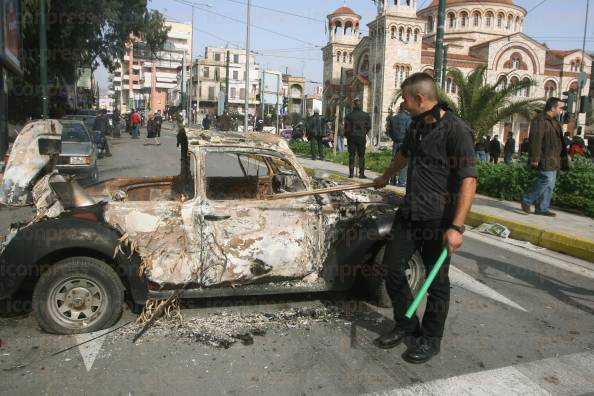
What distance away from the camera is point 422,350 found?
377 cm

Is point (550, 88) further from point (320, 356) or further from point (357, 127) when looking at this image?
point (320, 356)

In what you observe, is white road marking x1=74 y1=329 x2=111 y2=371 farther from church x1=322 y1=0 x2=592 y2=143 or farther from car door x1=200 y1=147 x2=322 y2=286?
church x1=322 y1=0 x2=592 y2=143

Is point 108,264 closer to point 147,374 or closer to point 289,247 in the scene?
point 147,374

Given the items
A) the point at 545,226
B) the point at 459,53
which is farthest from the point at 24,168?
the point at 459,53

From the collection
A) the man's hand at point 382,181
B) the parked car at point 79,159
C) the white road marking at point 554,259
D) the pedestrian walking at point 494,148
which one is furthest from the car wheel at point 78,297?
the pedestrian walking at point 494,148

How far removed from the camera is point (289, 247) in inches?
177

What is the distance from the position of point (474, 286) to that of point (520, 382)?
2.18 m

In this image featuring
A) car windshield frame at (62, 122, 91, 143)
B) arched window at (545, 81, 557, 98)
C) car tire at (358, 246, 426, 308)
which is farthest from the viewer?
arched window at (545, 81, 557, 98)

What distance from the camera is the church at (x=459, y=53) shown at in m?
64.1

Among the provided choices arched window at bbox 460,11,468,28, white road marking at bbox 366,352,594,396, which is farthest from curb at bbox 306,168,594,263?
arched window at bbox 460,11,468,28

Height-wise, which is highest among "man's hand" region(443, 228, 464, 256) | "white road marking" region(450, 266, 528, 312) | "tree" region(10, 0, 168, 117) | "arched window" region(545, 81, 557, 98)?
"arched window" region(545, 81, 557, 98)

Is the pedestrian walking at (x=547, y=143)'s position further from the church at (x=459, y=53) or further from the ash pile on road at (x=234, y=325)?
the church at (x=459, y=53)

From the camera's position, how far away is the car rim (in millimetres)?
4020

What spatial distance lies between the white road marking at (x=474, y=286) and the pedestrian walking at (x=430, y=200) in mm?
1713
